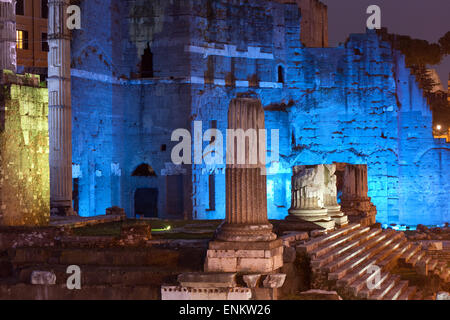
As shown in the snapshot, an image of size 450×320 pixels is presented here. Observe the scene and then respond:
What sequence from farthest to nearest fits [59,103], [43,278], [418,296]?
[59,103], [418,296], [43,278]

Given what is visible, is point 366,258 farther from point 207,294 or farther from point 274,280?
point 207,294

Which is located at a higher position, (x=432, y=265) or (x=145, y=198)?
(x=145, y=198)

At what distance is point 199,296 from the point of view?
29.7 feet

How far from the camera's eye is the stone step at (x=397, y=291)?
10960 millimetres

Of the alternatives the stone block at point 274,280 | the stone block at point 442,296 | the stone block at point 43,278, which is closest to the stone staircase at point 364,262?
the stone block at point 442,296

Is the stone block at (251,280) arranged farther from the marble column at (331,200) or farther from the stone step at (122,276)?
the marble column at (331,200)

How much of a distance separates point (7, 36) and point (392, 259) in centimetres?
1115

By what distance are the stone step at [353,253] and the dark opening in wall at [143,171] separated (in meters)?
11.6

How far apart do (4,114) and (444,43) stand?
26954 millimetres

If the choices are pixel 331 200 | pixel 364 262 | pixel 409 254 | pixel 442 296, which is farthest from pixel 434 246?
pixel 364 262

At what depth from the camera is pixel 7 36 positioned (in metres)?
16.7

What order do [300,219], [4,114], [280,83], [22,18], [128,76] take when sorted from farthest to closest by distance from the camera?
[22,18]
[280,83]
[128,76]
[300,219]
[4,114]
